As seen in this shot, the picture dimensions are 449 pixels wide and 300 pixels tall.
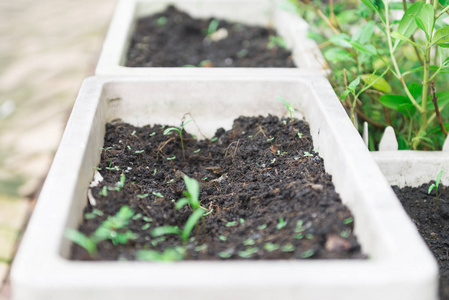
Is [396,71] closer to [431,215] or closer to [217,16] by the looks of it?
[431,215]

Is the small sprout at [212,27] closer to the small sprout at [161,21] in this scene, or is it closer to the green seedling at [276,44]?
the small sprout at [161,21]

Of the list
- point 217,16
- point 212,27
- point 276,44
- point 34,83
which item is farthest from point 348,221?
point 34,83

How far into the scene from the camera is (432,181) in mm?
1763

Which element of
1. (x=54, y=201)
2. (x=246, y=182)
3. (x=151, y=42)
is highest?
(x=54, y=201)

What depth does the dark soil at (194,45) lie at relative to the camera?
283cm

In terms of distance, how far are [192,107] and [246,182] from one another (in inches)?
19.8

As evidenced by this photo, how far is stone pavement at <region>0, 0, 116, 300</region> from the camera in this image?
2531 millimetres

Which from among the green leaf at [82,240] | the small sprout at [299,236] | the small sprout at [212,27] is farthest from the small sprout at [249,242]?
the small sprout at [212,27]

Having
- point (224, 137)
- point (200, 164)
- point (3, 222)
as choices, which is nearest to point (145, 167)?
point (200, 164)

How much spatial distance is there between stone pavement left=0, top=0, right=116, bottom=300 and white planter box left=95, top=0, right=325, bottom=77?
31.4 inches

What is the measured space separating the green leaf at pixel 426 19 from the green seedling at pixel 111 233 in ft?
3.54

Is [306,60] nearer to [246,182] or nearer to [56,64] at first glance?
[246,182]

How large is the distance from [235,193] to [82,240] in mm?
634

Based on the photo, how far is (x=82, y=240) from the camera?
1.03 m
